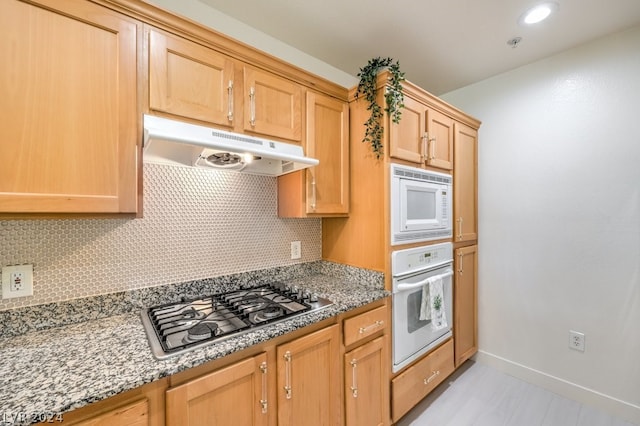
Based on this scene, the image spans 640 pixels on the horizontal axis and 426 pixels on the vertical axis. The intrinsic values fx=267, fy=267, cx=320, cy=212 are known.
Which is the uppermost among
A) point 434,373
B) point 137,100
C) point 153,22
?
point 153,22

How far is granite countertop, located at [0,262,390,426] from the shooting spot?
2.33 feet

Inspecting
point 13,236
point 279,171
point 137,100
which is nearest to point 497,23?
point 279,171

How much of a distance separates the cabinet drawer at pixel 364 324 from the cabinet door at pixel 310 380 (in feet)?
0.25

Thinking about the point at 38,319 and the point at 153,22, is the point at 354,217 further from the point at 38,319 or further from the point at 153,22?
the point at 38,319

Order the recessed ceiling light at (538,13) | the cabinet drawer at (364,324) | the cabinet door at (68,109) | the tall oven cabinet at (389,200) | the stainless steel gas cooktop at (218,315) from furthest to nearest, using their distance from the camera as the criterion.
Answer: the tall oven cabinet at (389,200)
the recessed ceiling light at (538,13)
the cabinet drawer at (364,324)
the stainless steel gas cooktop at (218,315)
the cabinet door at (68,109)

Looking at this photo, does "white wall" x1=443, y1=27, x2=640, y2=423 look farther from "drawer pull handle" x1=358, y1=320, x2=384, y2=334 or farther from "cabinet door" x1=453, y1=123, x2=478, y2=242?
"drawer pull handle" x1=358, y1=320, x2=384, y2=334

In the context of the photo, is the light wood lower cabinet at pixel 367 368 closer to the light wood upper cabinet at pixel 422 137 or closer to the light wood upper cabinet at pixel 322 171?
the light wood upper cabinet at pixel 322 171

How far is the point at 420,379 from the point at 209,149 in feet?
6.42

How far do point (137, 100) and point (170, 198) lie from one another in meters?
0.52

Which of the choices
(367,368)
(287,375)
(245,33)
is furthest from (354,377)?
(245,33)

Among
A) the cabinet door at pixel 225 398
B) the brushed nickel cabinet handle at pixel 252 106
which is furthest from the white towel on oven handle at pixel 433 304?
the brushed nickel cabinet handle at pixel 252 106

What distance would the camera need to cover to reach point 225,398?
997 mm

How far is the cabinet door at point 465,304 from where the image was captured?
2205 mm

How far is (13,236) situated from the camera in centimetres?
107
